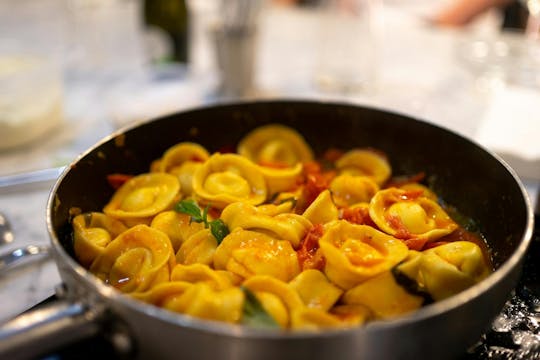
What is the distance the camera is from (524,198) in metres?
0.98

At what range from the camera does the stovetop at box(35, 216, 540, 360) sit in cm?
84

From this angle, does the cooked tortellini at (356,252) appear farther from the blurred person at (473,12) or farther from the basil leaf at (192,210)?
the blurred person at (473,12)

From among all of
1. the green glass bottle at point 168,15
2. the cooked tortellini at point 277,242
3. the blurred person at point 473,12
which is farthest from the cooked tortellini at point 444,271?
the blurred person at point 473,12

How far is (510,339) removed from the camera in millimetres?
947

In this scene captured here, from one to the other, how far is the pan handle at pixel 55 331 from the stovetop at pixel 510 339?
93 mm

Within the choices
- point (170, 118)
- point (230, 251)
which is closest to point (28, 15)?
point (170, 118)

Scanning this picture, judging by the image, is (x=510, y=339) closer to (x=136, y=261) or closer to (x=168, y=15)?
(x=136, y=261)

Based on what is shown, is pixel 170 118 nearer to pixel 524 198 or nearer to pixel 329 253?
pixel 329 253

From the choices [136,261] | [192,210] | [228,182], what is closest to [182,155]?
[228,182]

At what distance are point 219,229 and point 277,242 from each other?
0.12m

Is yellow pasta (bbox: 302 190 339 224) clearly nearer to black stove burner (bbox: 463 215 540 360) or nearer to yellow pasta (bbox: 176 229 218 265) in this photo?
yellow pasta (bbox: 176 229 218 265)

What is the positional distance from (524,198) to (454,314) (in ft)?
1.15

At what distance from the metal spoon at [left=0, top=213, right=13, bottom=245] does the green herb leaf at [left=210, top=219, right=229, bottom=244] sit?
1.83ft

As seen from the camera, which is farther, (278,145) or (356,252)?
(278,145)
